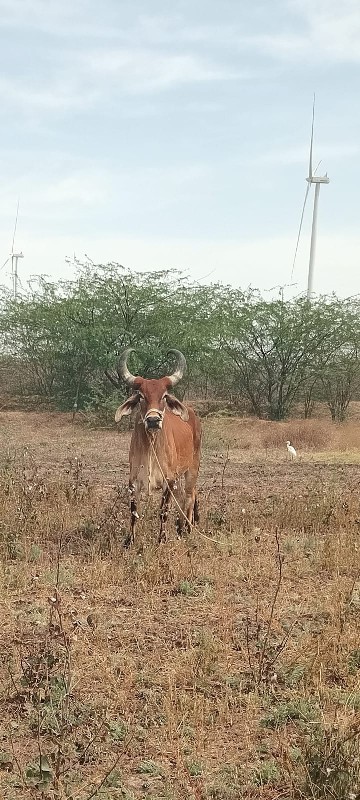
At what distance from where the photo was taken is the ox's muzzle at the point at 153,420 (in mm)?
7188

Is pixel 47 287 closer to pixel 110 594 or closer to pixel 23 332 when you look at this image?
pixel 23 332

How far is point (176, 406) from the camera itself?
8.07 m

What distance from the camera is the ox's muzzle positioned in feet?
23.6

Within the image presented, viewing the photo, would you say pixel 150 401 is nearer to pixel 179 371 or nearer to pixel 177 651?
pixel 179 371

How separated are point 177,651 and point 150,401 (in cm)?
319

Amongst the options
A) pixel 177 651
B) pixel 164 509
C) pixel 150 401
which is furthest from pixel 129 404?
pixel 177 651

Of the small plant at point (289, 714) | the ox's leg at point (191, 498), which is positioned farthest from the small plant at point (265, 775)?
the ox's leg at point (191, 498)

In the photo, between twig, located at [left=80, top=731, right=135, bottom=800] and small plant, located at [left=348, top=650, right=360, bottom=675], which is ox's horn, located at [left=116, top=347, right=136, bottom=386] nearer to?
small plant, located at [left=348, top=650, right=360, bottom=675]

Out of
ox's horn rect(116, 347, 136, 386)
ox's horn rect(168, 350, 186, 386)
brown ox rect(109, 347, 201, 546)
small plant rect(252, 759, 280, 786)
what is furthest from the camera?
ox's horn rect(168, 350, 186, 386)

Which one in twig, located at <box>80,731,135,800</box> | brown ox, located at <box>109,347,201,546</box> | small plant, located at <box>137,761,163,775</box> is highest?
brown ox, located at <box>109,347,201,546</box>

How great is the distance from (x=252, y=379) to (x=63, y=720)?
22746 mm

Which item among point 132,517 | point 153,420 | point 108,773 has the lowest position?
point 108,773

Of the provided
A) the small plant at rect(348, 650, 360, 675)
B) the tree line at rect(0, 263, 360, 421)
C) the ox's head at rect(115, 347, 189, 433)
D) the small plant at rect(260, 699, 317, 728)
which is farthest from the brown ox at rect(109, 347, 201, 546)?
the tree line at rect(0, 263, 360, 421)

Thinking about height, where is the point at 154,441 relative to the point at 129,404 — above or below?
below
